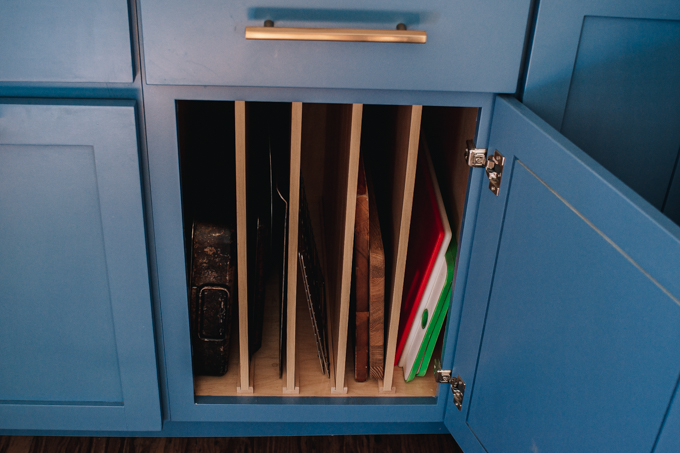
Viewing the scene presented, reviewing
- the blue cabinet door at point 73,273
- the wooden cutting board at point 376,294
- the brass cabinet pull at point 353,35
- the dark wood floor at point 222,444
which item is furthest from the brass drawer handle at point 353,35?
the dark wood floor at point 222,444

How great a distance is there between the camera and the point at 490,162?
82 cm

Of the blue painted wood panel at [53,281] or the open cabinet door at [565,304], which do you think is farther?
the blue painted wood panel at [53,281]

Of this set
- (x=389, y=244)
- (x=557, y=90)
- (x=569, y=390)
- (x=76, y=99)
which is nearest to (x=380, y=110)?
(x=389, y=244)

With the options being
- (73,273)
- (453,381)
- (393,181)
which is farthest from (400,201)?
(73,273)

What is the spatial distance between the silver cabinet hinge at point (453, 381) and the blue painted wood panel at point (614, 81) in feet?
1.36

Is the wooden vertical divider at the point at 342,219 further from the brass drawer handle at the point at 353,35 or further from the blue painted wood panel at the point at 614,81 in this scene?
the blue painted wood panel at the point at 614,81

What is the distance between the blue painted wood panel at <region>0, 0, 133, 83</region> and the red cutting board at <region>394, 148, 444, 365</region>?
0.53m

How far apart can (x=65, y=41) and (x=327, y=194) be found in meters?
0.69

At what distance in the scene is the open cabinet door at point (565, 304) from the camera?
0.54 m

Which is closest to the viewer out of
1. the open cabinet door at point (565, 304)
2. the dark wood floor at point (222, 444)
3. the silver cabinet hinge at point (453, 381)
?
the open cabinet door at point (565, 304)

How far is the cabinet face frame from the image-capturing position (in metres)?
0.80

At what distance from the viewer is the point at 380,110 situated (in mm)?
→ 1275

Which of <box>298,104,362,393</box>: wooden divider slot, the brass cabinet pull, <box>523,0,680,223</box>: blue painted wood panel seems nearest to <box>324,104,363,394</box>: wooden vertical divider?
<box>298,104,362,393</box>: wooden divider slot

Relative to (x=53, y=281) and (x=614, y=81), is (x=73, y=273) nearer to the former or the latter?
(x=53, y=281)
